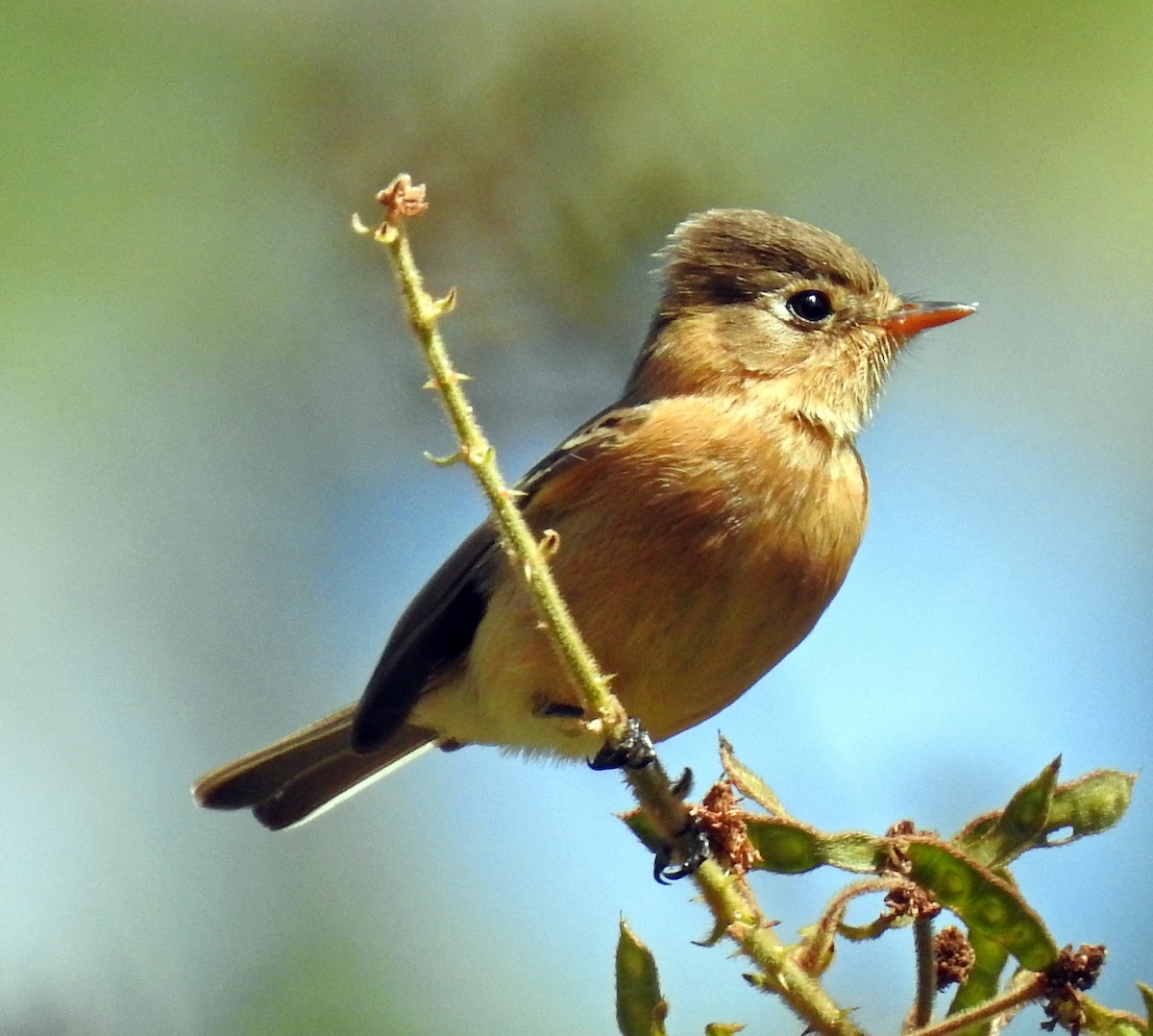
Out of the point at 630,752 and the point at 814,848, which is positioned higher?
the point at 630,752

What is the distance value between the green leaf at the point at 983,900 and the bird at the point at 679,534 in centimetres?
143

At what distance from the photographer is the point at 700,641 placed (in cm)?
396

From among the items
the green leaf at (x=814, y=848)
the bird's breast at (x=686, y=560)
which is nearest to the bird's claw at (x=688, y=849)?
the green leaf at (x=814, y=848)

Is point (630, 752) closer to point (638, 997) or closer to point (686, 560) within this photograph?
point (638, 997)

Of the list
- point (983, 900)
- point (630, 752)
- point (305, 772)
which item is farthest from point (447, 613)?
point (983, 900)

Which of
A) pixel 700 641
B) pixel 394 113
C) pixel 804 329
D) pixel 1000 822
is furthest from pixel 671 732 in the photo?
pixel 1000 822

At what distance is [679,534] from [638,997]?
1979 millimetres

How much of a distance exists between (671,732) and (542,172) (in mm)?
1645

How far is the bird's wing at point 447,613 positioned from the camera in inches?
175

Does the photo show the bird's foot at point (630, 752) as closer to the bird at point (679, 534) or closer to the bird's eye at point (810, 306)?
the bird at point (679, 534)

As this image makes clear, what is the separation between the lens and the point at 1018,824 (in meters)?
2.14

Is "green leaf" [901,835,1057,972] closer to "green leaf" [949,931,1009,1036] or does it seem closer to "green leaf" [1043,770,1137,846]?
"green leaf" [949,931,1009,1036]

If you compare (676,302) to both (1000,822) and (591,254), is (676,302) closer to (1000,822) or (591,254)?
(591,254)

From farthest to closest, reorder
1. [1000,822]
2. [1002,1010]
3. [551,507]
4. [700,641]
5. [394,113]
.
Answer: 1. [394,113]
2. [551,507]
3. [700,641]
4. [1000,822]
5. [1002,1010]
